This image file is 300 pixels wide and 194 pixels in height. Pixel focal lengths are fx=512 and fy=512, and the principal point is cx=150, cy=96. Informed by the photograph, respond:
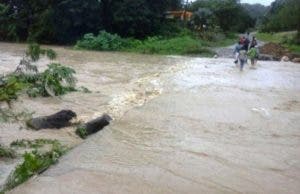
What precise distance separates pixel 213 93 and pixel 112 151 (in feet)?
25.4

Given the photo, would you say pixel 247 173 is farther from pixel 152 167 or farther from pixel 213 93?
pixel 213 93

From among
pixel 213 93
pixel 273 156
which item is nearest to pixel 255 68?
pixel 213 93

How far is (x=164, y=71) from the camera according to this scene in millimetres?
22297

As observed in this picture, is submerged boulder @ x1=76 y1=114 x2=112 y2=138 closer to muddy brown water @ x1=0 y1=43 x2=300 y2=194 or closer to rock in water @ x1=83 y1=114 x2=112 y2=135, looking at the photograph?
rock in water @ x1=83 y1=114 x2=112 y2=135

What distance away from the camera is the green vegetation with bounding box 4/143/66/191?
711 cm

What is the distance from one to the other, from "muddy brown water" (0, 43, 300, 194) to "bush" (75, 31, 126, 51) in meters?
15.3

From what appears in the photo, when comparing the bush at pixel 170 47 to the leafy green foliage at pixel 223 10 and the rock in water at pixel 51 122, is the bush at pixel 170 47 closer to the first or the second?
the leafy green foliage at pixel 223 10

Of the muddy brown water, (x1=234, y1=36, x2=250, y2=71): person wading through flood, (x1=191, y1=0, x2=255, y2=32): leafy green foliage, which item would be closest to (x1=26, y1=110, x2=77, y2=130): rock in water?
the muddy brown water

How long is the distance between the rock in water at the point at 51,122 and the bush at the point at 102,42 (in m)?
23.9

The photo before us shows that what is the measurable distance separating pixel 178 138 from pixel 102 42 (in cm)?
2516

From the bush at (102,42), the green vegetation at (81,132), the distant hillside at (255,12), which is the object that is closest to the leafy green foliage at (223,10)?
the distant hillside at (255,12)

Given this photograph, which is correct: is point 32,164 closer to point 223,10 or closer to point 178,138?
point 178,138

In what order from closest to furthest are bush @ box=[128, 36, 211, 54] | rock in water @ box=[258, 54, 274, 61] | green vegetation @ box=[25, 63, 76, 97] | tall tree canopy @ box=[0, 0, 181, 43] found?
green vegetation @ box=[25, 63, 76, 97] < rock in water @ box=[258, 54, 274, 61] < bush @ box=[128, 36, 211, 54] < tall tree canopy @ box=[0, 0, 181, 43]

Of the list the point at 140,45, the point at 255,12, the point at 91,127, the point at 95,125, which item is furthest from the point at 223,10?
the point at 255,12
